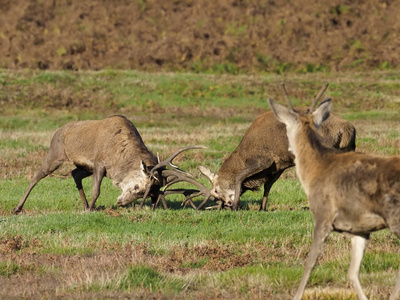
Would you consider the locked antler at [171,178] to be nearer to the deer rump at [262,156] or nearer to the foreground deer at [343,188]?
the deer rump at [262,156]

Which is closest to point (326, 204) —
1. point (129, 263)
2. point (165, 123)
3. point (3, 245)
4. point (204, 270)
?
point (204, 270)

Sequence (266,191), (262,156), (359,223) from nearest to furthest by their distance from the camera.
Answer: (359,223)
(262,156)
(266,191)

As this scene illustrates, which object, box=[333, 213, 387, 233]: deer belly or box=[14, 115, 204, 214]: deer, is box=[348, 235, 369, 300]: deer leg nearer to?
box=[333, 213, 387, 233]: deer belly

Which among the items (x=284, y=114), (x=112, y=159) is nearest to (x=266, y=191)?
(x=112, y=159)

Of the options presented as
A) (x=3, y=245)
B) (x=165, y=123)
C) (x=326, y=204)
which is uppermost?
(x=326, y=204)

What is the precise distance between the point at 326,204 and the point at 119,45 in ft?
148

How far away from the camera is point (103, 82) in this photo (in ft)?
128

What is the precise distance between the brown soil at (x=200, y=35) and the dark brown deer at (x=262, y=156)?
108 ft

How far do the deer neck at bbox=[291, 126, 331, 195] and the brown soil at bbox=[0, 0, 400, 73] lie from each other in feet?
129

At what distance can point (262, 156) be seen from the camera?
43.3 feet

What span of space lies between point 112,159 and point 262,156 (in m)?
3.16

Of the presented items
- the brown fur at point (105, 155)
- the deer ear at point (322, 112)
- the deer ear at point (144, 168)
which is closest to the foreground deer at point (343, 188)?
the deer ear at point (322, 112)

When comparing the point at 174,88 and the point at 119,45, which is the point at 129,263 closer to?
the point at 174,88

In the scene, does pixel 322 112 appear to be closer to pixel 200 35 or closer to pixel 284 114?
pixel 284 114
